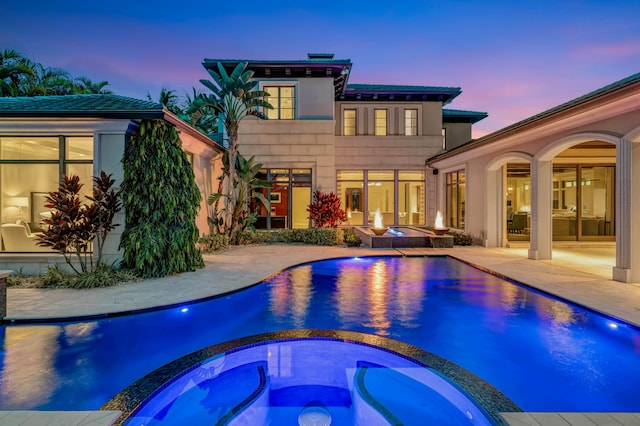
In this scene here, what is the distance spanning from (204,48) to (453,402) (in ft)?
123

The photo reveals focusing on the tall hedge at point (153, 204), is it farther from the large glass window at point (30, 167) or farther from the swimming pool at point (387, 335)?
the swimming pool at point (387, 335)

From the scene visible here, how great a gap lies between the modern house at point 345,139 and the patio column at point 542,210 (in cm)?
754

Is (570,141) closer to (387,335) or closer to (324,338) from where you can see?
(387,335)

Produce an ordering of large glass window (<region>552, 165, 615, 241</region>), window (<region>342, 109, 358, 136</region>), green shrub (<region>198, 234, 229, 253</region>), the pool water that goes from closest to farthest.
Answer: the pool water, green shrub (<region>198, 234, 229, 253</region>), large glass window (<region>552, 165, 615, 241</region>), window (<region>342, 109, 358, 136</region>)

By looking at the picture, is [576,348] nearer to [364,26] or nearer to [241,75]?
[241,75]

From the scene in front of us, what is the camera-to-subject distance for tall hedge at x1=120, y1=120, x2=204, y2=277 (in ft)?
25.4

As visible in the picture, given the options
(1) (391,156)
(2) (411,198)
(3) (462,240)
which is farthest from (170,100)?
(3) (462,240)

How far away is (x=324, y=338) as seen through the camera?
4.38m

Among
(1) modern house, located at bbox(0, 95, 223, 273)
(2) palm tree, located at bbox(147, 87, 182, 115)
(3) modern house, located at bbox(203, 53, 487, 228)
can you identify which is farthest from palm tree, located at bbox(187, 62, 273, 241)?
(2) palm tree, located at bbox(147, 87, 182, 115)

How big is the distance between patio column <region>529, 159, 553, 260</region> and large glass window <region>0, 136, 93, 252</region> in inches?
492

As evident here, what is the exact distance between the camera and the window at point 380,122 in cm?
1770

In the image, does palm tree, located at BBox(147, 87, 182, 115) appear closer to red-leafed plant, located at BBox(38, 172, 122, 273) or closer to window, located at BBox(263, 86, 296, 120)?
window, located at BBox(263, 86, 296, 120)

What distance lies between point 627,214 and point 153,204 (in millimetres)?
10587

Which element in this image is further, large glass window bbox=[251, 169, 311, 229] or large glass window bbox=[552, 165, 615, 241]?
large glass window bbox=[251, 169, 311, 229]
